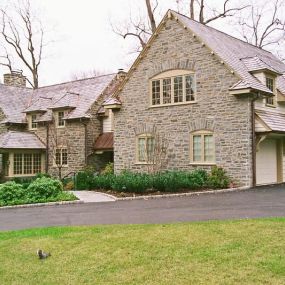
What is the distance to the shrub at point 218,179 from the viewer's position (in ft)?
64.4

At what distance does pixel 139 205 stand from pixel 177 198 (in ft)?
8.10

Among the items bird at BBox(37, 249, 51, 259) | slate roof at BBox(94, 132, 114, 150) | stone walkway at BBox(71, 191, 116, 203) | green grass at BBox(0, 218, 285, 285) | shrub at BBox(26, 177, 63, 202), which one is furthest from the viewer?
slate roof at BBox(94, 132, 114, 150)

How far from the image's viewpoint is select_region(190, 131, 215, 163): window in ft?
68.5

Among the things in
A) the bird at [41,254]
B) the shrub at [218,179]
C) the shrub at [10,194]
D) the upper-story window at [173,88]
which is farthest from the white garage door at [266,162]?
the bird at [41,254]

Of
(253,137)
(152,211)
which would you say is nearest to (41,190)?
(152,211)

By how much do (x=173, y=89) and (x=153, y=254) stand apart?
1540 centimetres

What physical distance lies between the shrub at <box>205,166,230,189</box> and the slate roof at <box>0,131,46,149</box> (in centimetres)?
1419

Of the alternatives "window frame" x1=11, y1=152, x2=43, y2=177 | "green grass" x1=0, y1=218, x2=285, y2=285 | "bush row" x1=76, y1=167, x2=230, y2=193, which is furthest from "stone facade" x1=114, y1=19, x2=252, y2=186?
"green grass" x1=0, y1=218, x2=285, y2=285

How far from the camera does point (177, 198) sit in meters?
16.9

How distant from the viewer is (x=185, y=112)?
2177 centimetres

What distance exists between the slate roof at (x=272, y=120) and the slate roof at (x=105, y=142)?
10201 millimetres

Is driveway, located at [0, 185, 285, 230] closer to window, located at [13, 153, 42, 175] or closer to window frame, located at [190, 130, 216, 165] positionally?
window frame, located at [190, 130, 216, 165]

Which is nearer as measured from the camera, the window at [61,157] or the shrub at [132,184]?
the shrub at [132,184]

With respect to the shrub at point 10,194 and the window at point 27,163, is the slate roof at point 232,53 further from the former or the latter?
the window at point 27,163
